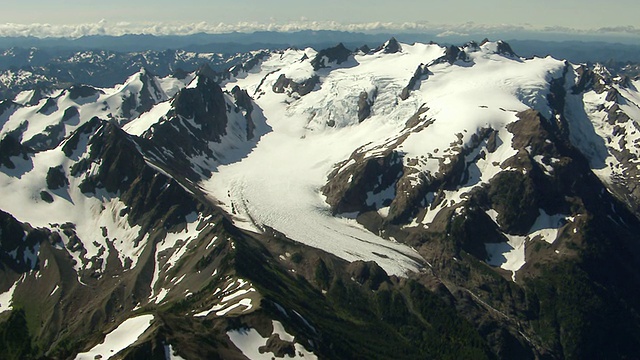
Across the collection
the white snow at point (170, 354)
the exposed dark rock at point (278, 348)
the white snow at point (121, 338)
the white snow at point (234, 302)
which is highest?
the white snow at point (170, 354)

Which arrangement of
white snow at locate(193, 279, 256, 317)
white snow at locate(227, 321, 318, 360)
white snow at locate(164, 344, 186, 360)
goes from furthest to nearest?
white snow at locate(193, 279, 256, 317)
white snow at locate(227, 321, 318, 360)
white snow at locate(164, 344, 186, 360)

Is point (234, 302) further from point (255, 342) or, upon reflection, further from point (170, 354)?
point (170, 354)

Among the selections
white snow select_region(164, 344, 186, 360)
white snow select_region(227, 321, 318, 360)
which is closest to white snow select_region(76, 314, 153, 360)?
white snow select_region(164, 344, 186, 360)

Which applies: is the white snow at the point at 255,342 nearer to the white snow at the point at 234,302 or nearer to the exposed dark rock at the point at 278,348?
the exposed dark rock at the point at 278,348

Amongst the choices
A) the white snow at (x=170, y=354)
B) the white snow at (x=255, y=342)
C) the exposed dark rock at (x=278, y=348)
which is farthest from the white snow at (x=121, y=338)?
the exposed dark rock at (x=278, y=348)

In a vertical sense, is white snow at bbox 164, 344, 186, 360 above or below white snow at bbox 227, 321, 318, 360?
above

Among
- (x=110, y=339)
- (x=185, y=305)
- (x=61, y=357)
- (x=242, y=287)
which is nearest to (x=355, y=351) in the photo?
(x=242, y=287)

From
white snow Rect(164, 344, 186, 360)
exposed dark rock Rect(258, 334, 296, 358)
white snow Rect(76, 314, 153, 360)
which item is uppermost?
white snow Rect(164, 344, 186, 360)

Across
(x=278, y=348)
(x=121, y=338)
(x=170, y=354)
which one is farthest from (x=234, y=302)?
(x=170, y=354)

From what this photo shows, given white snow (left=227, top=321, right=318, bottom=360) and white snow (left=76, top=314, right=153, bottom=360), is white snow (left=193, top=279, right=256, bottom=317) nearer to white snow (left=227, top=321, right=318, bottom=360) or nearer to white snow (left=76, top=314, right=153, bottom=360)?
white snow (left=227, top=321, right=318, bottom=360)
